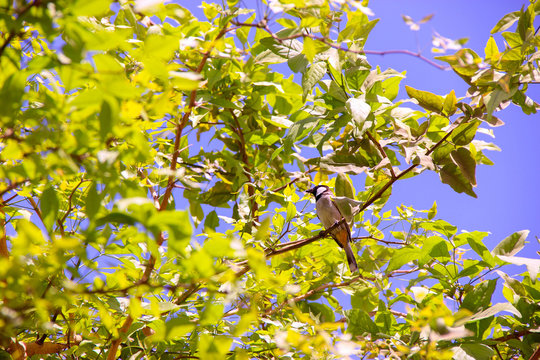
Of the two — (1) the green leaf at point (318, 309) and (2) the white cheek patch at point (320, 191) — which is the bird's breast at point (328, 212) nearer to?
(2) the white cheek patch at point (320, 191)

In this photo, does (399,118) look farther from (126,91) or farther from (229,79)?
(126,91)

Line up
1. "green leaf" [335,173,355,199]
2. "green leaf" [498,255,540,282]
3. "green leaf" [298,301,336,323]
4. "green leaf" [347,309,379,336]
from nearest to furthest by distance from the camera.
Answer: "green leaf" [498,255,540,282] → "green leaf" [347,309,379,336] → "green leaf" [335,173,355,199] → "green leaf" [298,301,336,323]

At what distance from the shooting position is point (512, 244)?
6.93ft

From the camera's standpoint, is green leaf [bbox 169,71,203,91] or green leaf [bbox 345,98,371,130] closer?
green leaf [bbox 169,71,203,91]

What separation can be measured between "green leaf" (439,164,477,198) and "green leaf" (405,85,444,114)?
327mm

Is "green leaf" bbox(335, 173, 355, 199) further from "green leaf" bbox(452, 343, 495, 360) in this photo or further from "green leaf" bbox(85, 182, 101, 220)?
"green leaf" bbox(85, 182, 101, 220)

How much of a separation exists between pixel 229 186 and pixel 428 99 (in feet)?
5.19

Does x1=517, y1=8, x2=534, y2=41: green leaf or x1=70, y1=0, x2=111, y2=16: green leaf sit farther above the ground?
x1=517, y1=8, x2=534, y2=41: green leaf

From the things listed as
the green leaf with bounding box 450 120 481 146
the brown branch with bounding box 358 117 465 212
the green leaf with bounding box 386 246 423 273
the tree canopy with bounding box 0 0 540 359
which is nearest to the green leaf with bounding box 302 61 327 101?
the tree canopy with bounding box 0 0 540 359

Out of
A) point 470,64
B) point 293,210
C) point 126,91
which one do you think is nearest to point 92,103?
point 126,91

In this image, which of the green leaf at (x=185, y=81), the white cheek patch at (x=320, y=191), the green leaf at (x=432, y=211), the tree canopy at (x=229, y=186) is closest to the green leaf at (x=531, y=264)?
the tree canopy at (x=229, y=186)

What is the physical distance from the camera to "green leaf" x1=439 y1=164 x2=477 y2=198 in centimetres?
198

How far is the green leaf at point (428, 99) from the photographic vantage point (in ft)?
7.00

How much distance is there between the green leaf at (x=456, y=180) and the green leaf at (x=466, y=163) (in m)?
0.06
